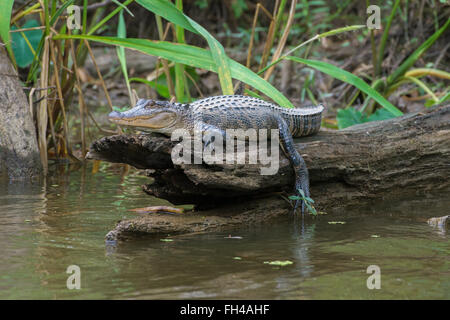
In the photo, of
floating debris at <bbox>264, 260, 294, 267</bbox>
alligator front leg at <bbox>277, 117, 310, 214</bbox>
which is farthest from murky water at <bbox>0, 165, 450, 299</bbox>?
alligator front leg at <bbox>277, 117, 310, 214</bbox>

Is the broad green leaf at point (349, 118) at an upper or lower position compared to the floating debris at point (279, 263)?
upper

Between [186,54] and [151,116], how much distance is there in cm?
68

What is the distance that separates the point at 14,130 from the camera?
5.73 metres

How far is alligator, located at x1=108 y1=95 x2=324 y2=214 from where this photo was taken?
166 inches

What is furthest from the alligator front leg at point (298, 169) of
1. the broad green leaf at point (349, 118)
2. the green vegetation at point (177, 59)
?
the broad green leaf at point (349, 118)

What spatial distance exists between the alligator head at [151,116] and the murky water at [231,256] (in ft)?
2.57

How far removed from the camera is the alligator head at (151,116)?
13.5ft

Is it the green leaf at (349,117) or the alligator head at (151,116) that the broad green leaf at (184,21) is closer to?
the alligator head at (151,116)

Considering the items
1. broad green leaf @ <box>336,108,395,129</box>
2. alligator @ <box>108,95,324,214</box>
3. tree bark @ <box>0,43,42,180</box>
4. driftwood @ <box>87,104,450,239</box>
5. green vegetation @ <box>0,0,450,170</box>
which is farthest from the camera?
broad green leaf @ <box>336,108,395,129</box>

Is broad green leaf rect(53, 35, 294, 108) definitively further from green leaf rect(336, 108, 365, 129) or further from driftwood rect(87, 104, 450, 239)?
green leaf rect(336, 108, 365, 129)

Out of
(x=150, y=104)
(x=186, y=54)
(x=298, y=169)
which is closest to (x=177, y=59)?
(x=186, y=54)

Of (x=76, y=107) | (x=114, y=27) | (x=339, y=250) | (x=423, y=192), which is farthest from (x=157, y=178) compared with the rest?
(x=114, y=27)

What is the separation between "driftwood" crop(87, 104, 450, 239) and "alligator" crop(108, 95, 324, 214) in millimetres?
113
